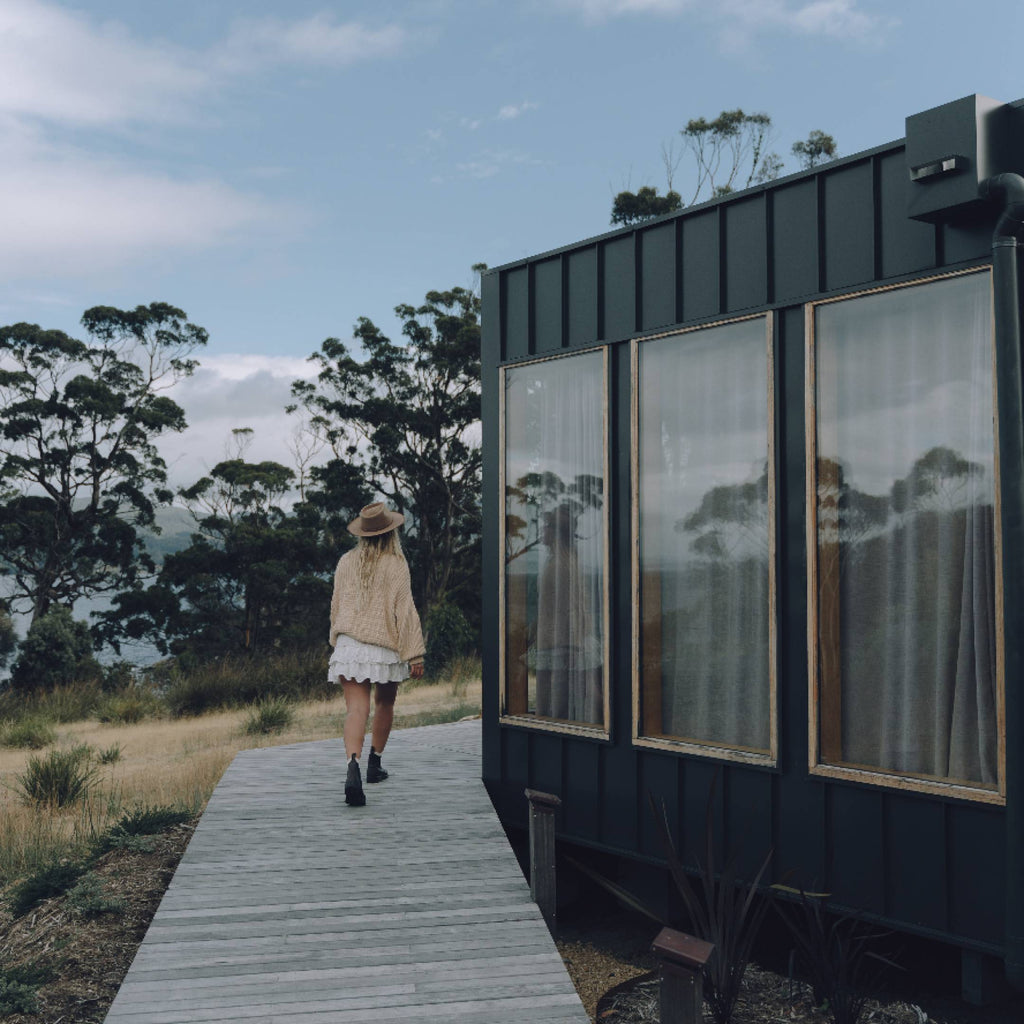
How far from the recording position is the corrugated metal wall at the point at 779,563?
4.08 metres

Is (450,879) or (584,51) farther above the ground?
(584,51)

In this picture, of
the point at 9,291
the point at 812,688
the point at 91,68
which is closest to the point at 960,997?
the point at 812,688

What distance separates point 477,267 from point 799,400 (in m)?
20.8

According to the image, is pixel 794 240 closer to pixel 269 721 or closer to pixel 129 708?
pixel 269 721

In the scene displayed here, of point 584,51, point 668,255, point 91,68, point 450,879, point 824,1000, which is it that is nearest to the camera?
point 824,1000

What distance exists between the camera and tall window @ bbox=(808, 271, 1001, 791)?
401cm

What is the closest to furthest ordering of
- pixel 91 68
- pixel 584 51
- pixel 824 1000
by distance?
pixel 824 1000 → pixel 91 68 → pixel 584 51

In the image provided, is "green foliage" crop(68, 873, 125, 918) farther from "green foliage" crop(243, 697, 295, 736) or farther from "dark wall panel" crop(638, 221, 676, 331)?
"green foliage" crop(243, 697, 295, 736)

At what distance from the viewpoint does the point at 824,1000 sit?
4387 mm

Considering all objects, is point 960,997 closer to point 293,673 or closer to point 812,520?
point 812,520

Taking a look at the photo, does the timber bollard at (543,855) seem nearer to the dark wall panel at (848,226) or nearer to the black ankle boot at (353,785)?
the black ankle boot at (353,785)

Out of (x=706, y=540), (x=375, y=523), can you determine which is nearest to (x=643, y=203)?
(x=375, y=523)

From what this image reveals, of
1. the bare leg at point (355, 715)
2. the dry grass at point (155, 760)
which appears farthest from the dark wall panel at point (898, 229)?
the dry grass at point (155, 760)

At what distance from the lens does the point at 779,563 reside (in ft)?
15.2
